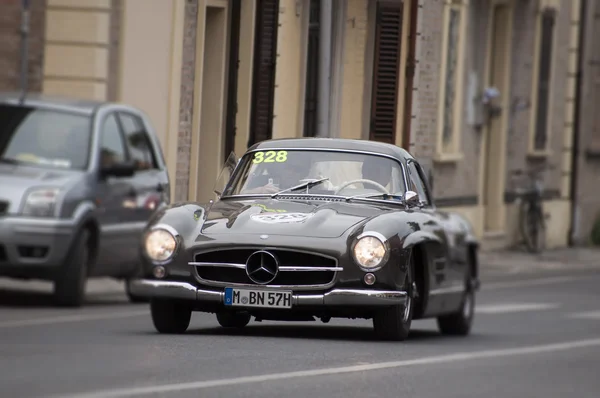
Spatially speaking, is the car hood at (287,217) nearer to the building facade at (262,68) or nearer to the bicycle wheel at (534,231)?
the building facade at (262,68)

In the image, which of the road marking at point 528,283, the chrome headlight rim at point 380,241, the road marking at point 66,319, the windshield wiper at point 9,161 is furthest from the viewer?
the road marking at point 528,283

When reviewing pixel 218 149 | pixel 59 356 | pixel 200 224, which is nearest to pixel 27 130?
pixel 59 356

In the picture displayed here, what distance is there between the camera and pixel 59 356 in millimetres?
7246

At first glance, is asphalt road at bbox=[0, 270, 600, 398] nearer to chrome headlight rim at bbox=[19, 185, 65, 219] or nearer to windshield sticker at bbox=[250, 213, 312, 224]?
windshield sticker at bbox=[250, 213, 312, 224]

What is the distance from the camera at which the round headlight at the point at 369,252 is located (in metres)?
4.94

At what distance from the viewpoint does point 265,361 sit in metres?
5.95

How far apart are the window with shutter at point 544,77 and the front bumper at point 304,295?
219 cm

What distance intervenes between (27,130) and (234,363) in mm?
1837

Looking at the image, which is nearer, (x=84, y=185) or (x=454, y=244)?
(x=454, y=244)

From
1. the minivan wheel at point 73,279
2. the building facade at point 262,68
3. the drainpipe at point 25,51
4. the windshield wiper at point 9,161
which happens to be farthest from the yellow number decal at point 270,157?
the minivan wheel at point 73,279

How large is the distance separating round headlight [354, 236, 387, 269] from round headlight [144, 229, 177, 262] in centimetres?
53

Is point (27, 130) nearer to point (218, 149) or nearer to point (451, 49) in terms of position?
point (451, 49)

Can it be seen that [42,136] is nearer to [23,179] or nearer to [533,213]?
[23,179]

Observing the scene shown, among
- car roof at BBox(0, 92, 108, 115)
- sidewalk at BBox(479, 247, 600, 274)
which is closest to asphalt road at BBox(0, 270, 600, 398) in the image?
car roof at BBox(0, 92, 108, 115)
